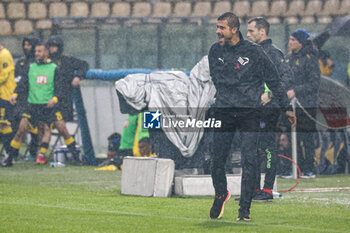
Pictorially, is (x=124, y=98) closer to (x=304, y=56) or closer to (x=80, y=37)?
(x=304, y=56)

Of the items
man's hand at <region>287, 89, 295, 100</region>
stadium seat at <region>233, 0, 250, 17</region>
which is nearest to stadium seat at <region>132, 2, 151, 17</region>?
stadium seat at <region>233, 0, 250, 17</region>

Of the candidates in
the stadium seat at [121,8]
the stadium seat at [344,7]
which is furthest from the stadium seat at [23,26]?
the stadium seat at [344,7]

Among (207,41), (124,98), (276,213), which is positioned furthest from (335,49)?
(276,213)

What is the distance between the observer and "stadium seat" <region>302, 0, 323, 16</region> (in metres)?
22.6

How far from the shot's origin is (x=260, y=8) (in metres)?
22.8

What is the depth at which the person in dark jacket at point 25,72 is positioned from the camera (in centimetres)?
1486

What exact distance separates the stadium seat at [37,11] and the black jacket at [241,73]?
16566mm

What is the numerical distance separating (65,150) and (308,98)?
4509 millimetres

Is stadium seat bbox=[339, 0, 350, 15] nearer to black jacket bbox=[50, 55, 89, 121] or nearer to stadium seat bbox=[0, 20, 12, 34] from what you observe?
stadium seat bbox=[0, 20, 12, 34]

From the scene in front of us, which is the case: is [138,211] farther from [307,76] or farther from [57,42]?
[57,42]

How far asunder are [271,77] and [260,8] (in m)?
15.5

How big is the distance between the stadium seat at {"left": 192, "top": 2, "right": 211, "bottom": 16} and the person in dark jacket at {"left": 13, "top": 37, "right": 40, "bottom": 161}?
8160mm

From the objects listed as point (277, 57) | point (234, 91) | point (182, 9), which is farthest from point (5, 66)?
point (182, 9)

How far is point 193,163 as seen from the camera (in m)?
11.2
